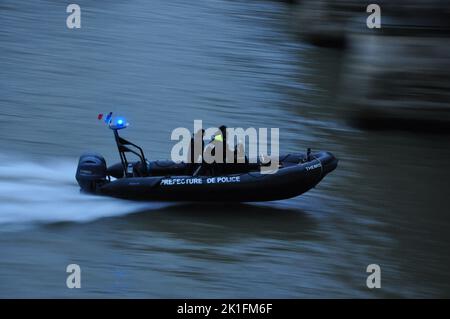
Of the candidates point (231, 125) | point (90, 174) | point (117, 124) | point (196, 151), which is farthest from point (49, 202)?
point (231, 125)

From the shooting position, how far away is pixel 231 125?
15078mm

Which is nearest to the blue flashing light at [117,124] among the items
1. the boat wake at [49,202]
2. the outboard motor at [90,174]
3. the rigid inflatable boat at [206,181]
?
the rigid inflatable boat at [206,181]

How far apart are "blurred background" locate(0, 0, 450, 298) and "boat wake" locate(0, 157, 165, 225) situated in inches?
1.2

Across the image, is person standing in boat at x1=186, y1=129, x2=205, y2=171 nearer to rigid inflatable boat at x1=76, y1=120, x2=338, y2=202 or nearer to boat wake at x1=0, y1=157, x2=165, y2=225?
rigid inflatable boat at x1=76, y1=120, x2=338, y2=202

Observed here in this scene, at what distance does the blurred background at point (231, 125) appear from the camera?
30.1ft

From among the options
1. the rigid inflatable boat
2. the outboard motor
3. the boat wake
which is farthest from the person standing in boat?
the outboard motor

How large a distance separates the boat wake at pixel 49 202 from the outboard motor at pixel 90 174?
159mm

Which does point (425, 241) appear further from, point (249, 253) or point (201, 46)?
point (201, 46)

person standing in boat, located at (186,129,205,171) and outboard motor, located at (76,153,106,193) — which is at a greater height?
person standing in boat, located at (186,129,205,171)

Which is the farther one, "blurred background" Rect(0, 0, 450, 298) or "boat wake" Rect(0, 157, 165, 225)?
"boat wake" Rect(0, 157, 165, 225)

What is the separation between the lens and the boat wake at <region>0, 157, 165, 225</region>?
33.8 feet

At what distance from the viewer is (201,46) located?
2067cm

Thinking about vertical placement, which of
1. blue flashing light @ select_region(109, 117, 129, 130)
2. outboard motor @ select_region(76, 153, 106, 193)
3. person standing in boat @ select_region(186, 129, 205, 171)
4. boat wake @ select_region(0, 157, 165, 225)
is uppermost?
blue flashing light @ select_region(109, 117, 129, 130)

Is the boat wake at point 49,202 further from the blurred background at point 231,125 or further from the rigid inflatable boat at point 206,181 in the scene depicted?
the rigid inflatable boat at point 206,181
